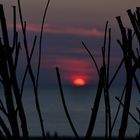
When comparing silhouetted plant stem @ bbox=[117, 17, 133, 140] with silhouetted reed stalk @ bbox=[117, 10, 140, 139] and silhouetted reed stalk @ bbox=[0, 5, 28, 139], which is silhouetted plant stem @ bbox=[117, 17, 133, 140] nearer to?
silhouetted reed stalk @ bbox=[117, 10, 140, 139]

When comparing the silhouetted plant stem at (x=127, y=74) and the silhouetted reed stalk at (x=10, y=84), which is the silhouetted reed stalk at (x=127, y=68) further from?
the silhouetted reed stalk at (x=10, y=84)

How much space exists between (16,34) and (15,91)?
12.2 inches

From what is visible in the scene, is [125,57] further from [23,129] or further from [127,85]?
[23,129]

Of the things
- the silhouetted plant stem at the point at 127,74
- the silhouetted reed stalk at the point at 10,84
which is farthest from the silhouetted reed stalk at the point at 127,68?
the silhouetted reed stalk at the point at 10,84

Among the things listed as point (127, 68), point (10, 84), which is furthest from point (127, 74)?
point (10, 84)

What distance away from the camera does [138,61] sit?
1.58 meters

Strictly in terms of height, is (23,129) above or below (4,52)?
below

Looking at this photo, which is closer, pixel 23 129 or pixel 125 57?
pixel 23 129

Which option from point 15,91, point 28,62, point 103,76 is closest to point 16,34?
point 28,62

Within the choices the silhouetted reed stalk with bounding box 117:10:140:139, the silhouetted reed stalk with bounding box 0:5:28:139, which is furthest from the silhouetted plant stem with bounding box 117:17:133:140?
the silhouetted reed stalk with bounding box 0:5:28:139

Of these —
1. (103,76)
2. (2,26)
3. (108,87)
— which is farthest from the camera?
(108,87)

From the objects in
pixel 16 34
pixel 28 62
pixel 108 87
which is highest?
pixel 16 34

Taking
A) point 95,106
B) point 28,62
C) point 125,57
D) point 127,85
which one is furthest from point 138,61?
point 28,62

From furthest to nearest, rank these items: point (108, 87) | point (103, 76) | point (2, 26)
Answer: point (108, 87) → point (103, 76) → point (2, 26)
